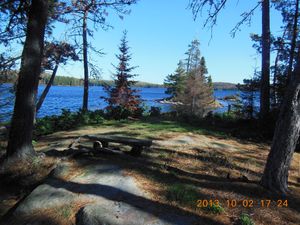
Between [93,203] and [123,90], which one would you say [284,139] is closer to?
[93,203]

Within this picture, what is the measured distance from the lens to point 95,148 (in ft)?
18.8

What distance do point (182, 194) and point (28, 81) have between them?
3576 millimetres

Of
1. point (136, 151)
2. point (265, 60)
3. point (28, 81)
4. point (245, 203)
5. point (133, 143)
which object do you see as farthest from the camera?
point (265, 60)

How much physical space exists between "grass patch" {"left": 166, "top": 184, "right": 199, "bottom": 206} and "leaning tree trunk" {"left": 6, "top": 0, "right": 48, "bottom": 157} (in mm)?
3112

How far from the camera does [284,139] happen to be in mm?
4098

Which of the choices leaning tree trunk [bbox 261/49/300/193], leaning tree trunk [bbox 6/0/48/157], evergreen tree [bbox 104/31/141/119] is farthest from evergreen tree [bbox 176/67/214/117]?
leaning tree trunk [bbox 261/49/300/193]

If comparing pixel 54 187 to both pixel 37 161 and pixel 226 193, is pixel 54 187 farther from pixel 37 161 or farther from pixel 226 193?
pixel 226 193

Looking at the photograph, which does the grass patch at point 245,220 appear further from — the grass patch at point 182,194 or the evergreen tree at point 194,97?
the evergreen tree at point 194,97

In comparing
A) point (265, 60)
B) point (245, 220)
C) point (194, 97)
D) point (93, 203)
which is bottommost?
point (93, 203)

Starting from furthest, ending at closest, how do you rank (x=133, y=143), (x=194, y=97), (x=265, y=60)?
(x=194, y=97) < (x=265, y=60) < (x=133, y=143)

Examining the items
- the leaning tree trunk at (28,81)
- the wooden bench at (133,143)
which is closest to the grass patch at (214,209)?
the wooden bench at (133,143)

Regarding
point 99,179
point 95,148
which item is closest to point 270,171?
point 99,179

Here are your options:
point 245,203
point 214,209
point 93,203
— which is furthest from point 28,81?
point 245,203

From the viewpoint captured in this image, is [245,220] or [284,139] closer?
[245,220]
